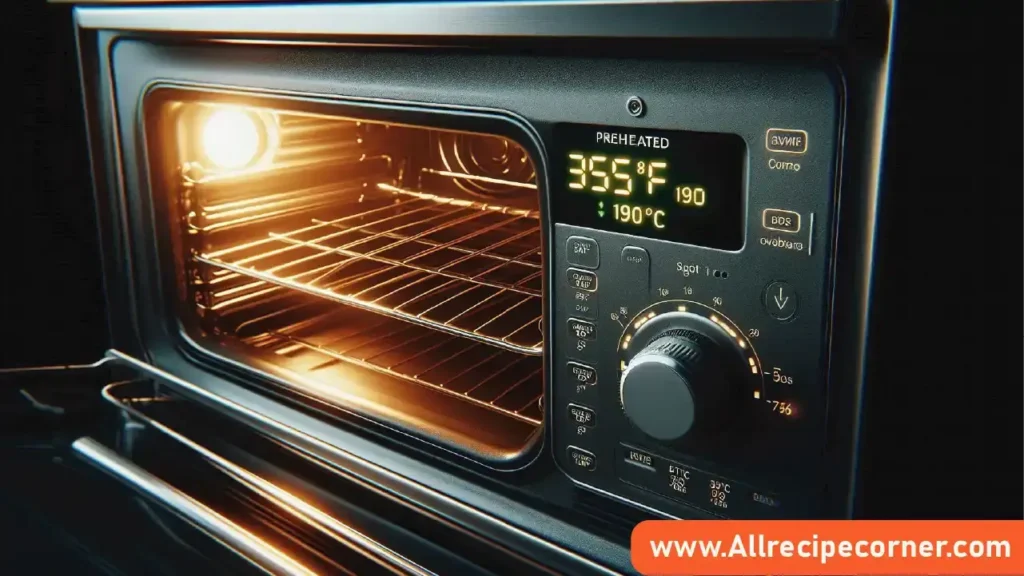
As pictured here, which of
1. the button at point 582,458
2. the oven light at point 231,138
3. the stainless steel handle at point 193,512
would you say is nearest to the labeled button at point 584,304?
the button at point 582,458

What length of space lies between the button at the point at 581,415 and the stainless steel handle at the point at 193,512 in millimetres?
263

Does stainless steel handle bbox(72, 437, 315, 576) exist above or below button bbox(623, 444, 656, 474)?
below

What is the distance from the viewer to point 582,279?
609 mm

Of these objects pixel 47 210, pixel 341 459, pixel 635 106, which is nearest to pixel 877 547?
pixel 635 106

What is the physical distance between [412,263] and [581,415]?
1.50 feet

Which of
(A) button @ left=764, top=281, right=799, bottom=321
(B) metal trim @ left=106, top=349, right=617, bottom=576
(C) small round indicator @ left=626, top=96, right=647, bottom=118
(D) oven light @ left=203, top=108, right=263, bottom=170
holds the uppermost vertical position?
(C) small round indicator @ left=626, top=96, right=647, bottom=118

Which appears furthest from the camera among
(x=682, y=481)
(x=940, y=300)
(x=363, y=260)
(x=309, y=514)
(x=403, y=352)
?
(x=363, y=260)

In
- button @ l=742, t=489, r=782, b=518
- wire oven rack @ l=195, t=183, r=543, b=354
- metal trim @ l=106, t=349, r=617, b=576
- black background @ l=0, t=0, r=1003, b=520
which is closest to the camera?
black background @ l=0, t=0, r=1003, b=520

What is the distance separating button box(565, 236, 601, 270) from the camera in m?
0.60

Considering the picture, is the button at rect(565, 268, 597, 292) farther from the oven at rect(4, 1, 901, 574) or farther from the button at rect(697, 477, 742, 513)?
the button at rect(697, 477, 742, 513)

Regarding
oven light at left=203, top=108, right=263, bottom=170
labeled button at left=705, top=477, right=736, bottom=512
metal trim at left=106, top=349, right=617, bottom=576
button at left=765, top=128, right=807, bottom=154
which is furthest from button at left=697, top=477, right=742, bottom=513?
oven light at left=203, top=108, right=263, bottom=170

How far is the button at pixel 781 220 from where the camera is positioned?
0.51 meters

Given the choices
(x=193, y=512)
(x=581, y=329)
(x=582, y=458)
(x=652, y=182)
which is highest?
(x=652, y=182)

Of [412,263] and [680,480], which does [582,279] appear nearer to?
[680,480]
